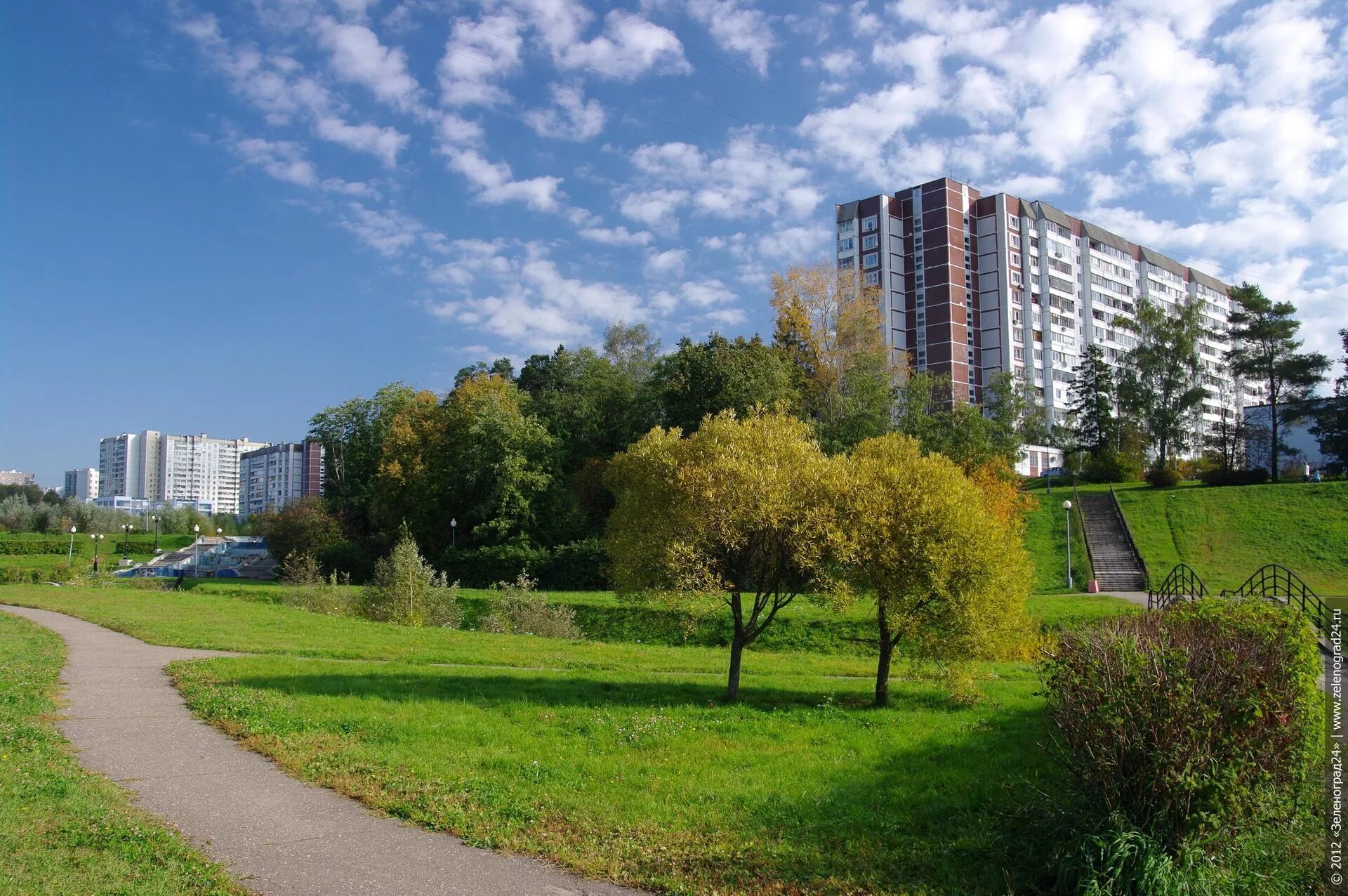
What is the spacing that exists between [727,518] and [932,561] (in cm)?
334

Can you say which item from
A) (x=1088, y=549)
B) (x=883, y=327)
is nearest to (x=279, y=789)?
(x=1088, y=549)

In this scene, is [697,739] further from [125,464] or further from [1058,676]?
[125,464]

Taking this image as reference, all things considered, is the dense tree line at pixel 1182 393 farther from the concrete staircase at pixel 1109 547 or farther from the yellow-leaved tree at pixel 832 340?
the yellow-leaved tree at pixel 832 340

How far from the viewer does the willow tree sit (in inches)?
526

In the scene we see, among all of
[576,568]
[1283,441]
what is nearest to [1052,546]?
[576,568]

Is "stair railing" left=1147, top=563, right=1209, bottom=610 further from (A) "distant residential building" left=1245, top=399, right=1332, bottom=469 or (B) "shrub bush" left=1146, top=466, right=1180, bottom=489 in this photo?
(A) "distant residential building" left=1245, top=399, right=1332, bottom=469

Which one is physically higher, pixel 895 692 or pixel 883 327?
pixel 883 327

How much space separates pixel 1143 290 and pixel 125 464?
21098cm

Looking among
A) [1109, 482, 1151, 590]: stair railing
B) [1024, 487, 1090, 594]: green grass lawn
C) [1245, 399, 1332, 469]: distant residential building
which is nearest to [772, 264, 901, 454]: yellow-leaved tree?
[1024, 487, 1090, 594]: green grass lawn

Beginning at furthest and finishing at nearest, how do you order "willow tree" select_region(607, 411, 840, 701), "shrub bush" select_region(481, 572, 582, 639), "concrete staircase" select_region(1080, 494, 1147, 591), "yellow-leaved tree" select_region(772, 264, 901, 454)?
"yellow-leaved tree" select_region(772, 264, 901, 454), "concrete staircase" select_region(1080, 494, 1147, 591), "shrub bush" select_region(481, 572, 582, 639), "willow tree" select_region(607, 411, 840, 701)

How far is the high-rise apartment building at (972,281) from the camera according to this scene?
286 ft

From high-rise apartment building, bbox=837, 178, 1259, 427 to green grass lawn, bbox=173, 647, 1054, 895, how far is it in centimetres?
7624

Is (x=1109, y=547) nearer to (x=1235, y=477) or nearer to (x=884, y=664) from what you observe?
(x=1235, y=477)

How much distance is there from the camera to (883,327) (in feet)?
282
